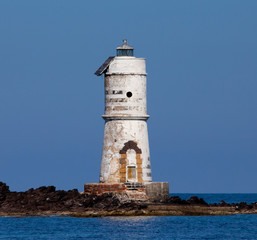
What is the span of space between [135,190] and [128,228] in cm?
474

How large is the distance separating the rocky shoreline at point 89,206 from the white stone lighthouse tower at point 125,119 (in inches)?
65.6

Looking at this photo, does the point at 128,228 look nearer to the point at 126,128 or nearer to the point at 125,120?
the point at 126,128

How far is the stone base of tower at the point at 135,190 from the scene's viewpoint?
46.5 meters

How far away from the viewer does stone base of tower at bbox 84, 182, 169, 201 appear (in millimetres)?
46469

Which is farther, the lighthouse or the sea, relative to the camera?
the lighthouse

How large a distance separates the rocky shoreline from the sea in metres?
0.35

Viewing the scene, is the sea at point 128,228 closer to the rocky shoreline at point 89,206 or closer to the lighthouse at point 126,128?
the rocky shoreline at point 89,206

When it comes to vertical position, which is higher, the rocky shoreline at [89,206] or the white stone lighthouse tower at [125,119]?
the white stone lighthouse tower at [125,119]

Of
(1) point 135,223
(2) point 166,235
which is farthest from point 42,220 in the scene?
(2) point 166,235

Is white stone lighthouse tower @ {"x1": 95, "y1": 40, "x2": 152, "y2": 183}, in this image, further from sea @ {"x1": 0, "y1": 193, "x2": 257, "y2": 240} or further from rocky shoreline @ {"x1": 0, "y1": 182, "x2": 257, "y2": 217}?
sea @ {"x1": 0, "y1": 193, "x2": 257, "y2": 240}

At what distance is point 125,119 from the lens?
1854 inches

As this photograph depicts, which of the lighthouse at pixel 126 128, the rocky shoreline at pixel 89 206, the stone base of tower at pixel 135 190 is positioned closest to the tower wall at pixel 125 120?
the lighthouse at pixel 126 128

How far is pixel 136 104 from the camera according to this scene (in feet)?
155

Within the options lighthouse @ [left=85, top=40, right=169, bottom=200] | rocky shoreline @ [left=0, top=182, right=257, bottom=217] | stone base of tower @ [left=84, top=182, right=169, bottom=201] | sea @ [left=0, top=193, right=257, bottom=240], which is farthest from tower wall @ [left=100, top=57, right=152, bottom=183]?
sea @ [left=0, top=193, right=257, bottom=240]
